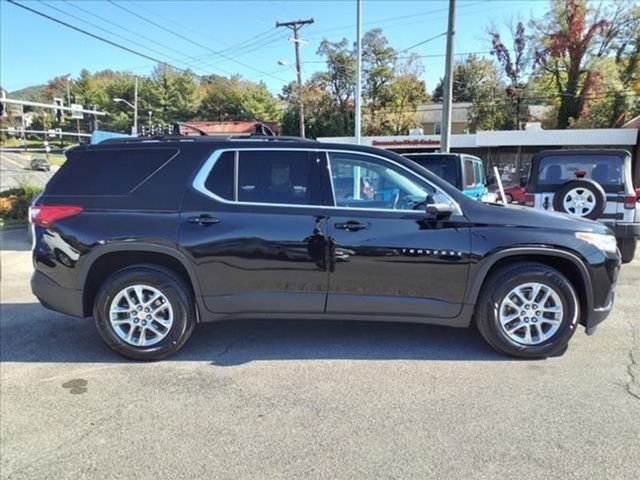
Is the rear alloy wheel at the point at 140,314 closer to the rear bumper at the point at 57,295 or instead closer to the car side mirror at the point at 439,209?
the rear bumper at the point at 57,295

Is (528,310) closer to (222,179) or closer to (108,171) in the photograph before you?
(222,179)

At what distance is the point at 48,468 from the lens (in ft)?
9.05

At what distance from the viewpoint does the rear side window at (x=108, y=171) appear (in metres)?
4.17

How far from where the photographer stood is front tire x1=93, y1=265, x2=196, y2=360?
13.5ft

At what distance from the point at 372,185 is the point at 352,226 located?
44cm

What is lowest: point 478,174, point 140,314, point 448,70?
point 140,314

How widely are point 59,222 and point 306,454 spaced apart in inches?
114

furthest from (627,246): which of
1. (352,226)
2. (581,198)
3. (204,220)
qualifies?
(204,220)

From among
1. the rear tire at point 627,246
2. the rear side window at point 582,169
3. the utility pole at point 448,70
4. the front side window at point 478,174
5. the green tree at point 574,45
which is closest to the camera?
the rear tire at point 627,246

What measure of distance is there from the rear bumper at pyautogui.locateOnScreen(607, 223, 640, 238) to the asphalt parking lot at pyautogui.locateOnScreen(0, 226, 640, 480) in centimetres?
304

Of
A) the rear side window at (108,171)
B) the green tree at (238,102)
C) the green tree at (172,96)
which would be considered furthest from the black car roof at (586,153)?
the green tree at (172,96)

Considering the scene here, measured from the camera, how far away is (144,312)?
163 inches

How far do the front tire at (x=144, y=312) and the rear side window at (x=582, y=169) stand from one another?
6397 millimetres

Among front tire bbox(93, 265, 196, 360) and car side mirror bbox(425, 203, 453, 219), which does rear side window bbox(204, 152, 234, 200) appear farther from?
car side mirror bbox(425, 203, 453, 219)
